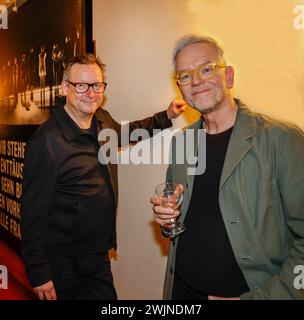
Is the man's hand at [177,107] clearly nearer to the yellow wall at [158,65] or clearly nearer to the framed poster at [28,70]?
the yellow wall at [158,65]

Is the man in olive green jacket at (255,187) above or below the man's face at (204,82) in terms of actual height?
below

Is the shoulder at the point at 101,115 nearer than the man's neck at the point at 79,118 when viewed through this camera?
No

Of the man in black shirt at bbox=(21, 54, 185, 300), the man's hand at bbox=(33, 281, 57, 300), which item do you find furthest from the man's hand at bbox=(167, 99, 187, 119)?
the man's hand at bbox=(33, 281, 57, 300)

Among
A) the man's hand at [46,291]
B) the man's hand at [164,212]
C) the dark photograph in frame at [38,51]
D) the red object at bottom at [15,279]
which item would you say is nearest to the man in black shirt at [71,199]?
the man's hand at [46,291]

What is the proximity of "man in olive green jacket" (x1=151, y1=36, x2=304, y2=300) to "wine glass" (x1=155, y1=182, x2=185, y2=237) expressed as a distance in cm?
3

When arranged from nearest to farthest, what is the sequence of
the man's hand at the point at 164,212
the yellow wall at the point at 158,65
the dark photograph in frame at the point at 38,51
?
1. the man's hand at the point at 164,212
2. the yellow wall at the point at 158,65
3. the dark photograph in frame at the point at 38,51

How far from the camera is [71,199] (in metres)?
1.79

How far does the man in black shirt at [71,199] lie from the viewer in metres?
1.73

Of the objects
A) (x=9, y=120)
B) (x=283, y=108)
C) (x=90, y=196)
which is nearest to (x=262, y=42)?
→ (x=283, y=108)

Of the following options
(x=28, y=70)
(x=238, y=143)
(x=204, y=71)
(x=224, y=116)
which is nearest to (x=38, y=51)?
(x=28, y=70)

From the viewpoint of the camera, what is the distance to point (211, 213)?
4.48 feet

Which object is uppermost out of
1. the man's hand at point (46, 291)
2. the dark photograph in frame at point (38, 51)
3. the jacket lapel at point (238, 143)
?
the dark photograph in frame at point (38, 51)

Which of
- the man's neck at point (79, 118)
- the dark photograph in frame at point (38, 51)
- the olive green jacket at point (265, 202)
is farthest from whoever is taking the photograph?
the dark photograph in frame at point (38, 51)

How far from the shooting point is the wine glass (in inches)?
53.4
